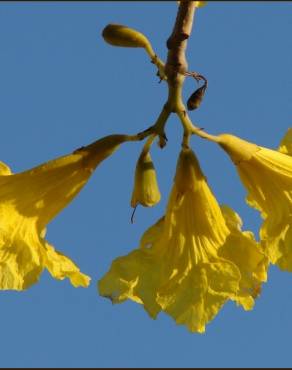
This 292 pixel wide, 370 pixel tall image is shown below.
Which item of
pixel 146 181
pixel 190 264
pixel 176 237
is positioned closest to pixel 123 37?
pixel 146 181

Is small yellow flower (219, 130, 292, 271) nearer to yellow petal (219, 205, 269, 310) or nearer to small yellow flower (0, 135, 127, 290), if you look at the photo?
yellow petal (219, 205, 269, 310)

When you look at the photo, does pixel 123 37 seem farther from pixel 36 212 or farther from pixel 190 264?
pixel 190 264

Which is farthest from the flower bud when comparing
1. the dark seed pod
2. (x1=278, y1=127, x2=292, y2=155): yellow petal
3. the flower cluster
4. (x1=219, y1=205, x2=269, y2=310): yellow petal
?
(x1=278, y1=127, x2=292, y2=155): yellow petal

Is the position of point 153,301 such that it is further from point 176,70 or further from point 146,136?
point 176,70

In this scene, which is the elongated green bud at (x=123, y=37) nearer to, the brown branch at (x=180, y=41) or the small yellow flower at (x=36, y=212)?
the brown branch at (x=180, y=41)

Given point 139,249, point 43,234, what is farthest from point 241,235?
point 43,234

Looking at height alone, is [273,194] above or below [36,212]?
above

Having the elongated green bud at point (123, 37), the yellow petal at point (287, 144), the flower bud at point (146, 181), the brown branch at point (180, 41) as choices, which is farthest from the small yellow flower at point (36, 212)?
the yellow petal at point (287, 144)
